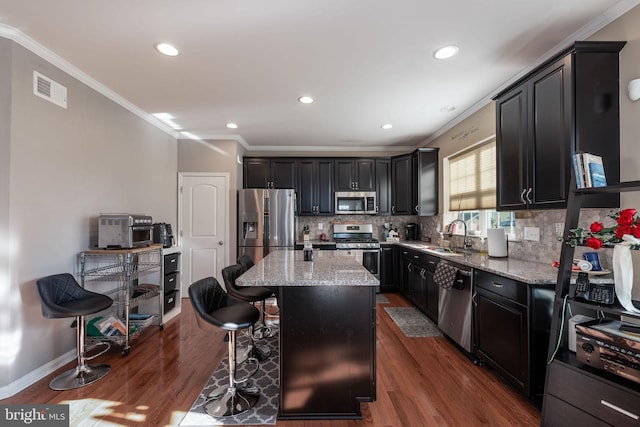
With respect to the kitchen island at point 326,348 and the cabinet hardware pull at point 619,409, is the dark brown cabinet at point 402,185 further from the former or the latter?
the cabinet hardware pull at point 619,409

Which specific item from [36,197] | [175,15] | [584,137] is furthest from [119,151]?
[584,137]

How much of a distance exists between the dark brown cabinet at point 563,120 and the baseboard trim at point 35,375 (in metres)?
4.18

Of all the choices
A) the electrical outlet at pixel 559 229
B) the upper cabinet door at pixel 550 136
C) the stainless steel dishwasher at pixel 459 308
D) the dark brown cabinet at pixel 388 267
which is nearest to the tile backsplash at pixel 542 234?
the electrical outlet at pixel 559 229

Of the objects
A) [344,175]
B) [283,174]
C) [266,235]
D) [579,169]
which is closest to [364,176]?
[344,175]

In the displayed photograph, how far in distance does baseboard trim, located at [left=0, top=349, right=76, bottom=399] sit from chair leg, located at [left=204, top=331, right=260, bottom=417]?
1472 millimetres

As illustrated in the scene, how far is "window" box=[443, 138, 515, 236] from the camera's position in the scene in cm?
332

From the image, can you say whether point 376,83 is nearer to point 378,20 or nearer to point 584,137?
point 378,20

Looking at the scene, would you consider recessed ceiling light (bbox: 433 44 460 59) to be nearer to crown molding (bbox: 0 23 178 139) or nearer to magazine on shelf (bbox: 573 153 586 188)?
magazine on shelf (bbox: 573 153 586 188)

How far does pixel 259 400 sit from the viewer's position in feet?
6.81

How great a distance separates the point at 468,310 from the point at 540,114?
1742 millimetres

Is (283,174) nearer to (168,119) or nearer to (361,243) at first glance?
(361,243)

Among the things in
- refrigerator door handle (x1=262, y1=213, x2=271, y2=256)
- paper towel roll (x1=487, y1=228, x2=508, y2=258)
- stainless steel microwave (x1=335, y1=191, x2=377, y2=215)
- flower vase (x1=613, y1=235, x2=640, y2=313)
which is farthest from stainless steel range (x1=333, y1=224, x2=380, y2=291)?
flower vase (x1=613, y1=235, x2=640, y2=313)

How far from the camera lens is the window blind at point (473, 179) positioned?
3.36 m

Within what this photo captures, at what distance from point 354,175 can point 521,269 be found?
135 inches
